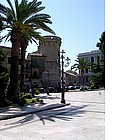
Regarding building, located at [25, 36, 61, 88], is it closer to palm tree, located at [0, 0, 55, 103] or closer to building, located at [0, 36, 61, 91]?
building, located at [0, 36, 61, 91]

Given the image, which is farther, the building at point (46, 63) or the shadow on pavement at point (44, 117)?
the building at point (46, 63)

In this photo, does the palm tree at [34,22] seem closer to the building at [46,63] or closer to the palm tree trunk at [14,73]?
the palm tree trunk at [14,73]

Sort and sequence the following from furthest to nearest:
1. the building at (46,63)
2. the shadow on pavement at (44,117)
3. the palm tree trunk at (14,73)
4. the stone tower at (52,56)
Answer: the stone tower at (52,56)
the building at (46,63)
the palm tree trunk at (14,73)
the shadow on pavement at (44,117)

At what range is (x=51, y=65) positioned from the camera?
53.1 m

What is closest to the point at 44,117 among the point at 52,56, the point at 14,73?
the point at 14,73

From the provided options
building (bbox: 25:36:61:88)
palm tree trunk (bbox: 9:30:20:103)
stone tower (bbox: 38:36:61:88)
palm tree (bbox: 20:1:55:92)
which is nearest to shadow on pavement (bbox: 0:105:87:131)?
palm tree trunk (bbox: 9:30:20:103)

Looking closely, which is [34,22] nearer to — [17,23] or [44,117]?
[17,23]

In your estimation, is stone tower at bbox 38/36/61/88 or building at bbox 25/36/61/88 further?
stone tower at bbox 38/36/61/88

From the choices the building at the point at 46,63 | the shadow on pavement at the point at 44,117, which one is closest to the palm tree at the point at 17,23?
the shadow on pavement at the point at 44,117
